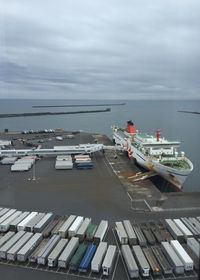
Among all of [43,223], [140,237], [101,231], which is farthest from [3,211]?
[140,237]

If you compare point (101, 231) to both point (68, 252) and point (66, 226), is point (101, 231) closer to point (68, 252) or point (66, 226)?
point (66, 226)

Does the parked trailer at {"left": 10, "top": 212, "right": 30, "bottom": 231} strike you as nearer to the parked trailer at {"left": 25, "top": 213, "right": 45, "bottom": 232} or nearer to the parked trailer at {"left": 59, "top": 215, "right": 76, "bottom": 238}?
the parked trailer at {"left": 25, "top": 213, "right": 45, "bottom": 232}

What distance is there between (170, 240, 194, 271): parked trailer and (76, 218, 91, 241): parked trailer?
5457 millimetres

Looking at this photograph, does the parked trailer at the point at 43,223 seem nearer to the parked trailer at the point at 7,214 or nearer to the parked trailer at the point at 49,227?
the parked trailer at the point at 49,227

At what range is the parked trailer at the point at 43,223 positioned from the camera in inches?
810

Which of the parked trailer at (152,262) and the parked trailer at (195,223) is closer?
the parked trailer at (152,262)

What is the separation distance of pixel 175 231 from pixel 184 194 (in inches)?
349

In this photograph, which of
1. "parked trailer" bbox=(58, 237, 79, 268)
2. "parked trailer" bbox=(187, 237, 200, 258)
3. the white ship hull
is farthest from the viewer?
the white ship hull

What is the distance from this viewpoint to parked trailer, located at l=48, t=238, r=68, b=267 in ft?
54.4

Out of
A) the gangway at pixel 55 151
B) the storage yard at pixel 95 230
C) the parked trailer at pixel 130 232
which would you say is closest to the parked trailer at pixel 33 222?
the storage yard at pixel 95 230

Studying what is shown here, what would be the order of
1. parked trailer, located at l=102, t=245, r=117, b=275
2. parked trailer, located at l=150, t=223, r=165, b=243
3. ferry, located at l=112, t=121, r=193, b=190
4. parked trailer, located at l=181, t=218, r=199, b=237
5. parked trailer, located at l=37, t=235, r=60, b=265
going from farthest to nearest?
ferry, located at l=112, t=121, r=193, b=190 → parked trailer, located at l=181, t=218, r=199, b=237 → parked trailer, located at l=150, t=223, r=165, b=243 → parked trailer, located at l=37, t=235, r=60, b=265 → parked trailer, located at l=102, t=245, r=117, b=275

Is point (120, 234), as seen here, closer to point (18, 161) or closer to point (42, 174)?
point (42, 174)

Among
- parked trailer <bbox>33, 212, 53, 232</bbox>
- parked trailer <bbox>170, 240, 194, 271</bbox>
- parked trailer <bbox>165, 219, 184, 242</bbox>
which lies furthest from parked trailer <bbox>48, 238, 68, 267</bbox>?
parked trailer <bbox>165, 219, 184, 242</bbox>

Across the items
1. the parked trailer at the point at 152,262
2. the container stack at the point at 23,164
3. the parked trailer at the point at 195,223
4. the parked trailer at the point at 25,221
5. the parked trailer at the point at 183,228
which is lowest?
the container stack at the point at 23,164
